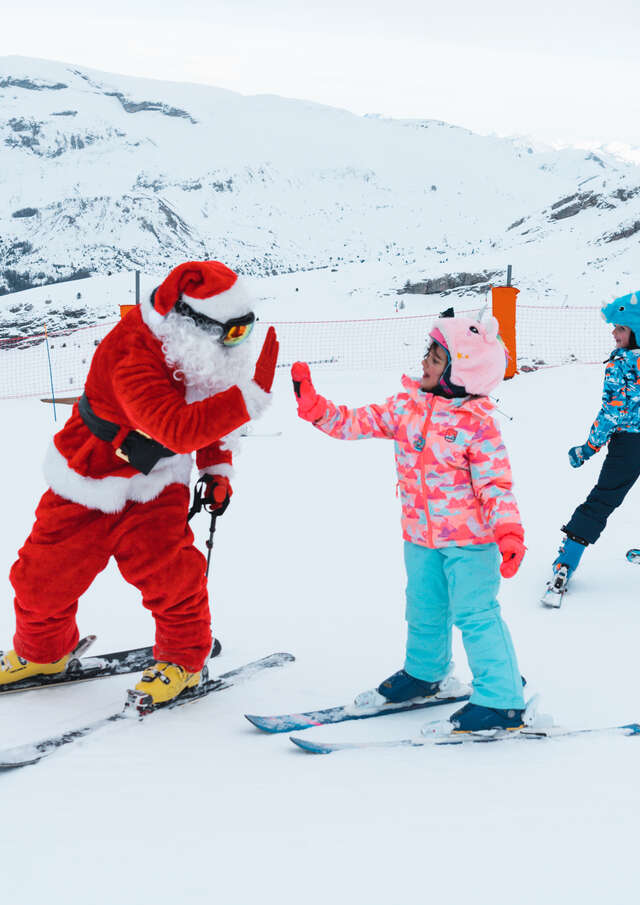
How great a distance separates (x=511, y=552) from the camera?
2.37 metres

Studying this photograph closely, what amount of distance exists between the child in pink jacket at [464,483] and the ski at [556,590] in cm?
153

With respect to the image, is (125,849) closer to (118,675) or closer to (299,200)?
(118,675)

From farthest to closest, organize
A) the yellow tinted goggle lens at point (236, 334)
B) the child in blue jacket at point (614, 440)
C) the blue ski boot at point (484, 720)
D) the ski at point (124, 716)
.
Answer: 1. the child in blue jacket at point (614, 440)
2. the yellow tinted goggle lens at point (236, 334)
3. the blue ski boot at point (484, 720)
4. the ski at point (124, 716)

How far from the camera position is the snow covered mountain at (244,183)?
4456cm

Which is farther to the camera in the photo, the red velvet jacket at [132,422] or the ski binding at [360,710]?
the ski binding at [360,710]

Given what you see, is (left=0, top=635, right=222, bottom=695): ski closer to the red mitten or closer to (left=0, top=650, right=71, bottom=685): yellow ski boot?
(left=0, top=650, right=71, bottom=685): yellow ski boot

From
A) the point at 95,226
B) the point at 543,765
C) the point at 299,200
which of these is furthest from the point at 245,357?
the point at 299,200

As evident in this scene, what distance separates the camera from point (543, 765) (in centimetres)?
244

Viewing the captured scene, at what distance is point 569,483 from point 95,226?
48.5 m

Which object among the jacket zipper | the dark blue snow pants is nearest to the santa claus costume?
the jacket zipper

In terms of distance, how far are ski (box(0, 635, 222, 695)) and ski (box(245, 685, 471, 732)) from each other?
0.67 metres

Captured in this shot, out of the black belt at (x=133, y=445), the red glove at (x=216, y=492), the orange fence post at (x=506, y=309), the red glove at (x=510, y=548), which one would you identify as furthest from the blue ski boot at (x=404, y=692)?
the orange fence post at (x=506, y=309)

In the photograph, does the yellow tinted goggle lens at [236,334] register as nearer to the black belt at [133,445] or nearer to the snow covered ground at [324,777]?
the black belt at [133,445]

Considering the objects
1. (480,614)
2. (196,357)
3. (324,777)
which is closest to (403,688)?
(480,614)
